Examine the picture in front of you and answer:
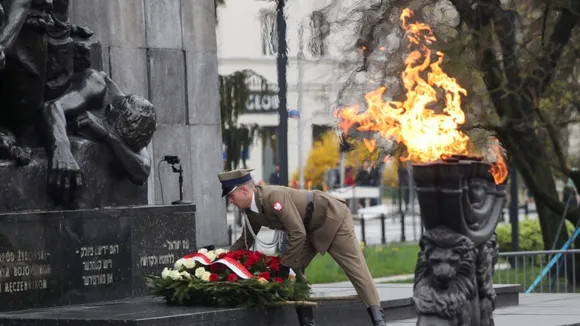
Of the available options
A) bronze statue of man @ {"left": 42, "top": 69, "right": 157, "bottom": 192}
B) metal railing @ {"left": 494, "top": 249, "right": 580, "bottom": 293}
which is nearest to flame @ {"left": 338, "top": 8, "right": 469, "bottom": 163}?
bronze statue of man @ {"left": 42, "top": 69, "right": 157, "bottom": 192}

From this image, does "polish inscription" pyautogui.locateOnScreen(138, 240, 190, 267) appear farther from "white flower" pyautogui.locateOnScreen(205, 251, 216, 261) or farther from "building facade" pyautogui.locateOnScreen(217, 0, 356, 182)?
"building facade" pyautogui.locateOnScreen(217, 0, 356, 182)

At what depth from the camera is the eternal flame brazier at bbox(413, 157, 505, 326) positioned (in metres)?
12.1

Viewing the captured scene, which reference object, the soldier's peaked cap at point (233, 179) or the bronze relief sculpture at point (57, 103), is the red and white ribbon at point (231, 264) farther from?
the bronze relief sculpture at point (57, 103)

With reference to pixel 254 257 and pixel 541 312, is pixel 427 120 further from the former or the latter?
pixel 541 312

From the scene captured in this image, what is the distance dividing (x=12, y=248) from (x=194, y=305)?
5.41 feet

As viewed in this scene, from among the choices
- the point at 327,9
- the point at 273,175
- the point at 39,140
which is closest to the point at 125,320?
the point at 39,140

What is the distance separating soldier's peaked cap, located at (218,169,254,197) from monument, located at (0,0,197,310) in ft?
5.94

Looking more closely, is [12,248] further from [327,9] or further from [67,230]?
[327,9]

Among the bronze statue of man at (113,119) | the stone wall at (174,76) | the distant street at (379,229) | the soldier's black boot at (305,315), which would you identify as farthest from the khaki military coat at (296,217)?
the distant street at (379,229)

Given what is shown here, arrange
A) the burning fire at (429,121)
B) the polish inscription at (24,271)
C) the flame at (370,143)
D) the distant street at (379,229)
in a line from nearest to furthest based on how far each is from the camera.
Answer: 1. the polish inscription at (24,271)
2. the burning fire at (429,121)
3. the flame at (370,143)
4. the distant street at (379,229)

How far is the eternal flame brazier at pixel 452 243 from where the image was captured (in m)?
12.1

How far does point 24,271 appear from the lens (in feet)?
42.8

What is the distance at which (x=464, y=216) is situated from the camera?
40.4 feet

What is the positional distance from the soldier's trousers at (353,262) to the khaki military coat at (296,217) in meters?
0.08
